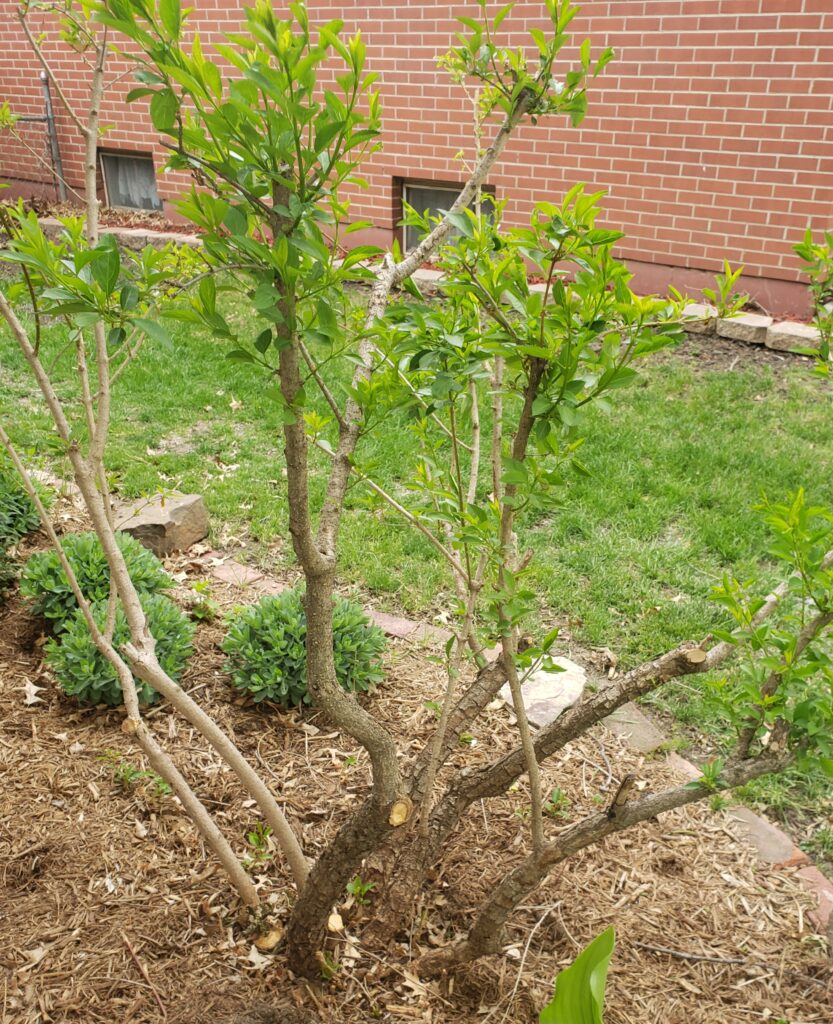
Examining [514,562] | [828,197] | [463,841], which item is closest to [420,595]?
[463,841]

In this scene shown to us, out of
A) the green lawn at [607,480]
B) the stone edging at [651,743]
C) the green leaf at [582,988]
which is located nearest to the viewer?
the green leaf at [582,988]

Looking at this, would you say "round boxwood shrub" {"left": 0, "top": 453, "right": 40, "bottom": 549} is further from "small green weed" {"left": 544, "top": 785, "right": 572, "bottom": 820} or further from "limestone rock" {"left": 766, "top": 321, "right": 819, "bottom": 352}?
"limestone rock" {"left": 766, "top": 321, "right": 819, "bottom": 352}

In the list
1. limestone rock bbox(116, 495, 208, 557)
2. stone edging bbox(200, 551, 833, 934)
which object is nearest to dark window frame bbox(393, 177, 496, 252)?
limestone rock bbox(116, 495, 208, 557)

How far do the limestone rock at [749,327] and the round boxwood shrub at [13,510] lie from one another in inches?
185

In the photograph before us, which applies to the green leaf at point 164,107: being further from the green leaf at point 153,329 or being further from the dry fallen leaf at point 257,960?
the dry fallen leaf at point 257,960

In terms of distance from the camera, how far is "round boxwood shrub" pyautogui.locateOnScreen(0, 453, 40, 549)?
3.91m

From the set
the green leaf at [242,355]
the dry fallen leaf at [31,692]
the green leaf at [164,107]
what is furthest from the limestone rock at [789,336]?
the green leaf at [164,107]

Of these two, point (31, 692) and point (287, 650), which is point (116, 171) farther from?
point (287, 650)

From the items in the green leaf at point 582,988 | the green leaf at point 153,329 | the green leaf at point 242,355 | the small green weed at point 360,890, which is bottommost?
the small green weed at point 360,890

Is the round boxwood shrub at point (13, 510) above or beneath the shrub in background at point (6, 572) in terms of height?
above

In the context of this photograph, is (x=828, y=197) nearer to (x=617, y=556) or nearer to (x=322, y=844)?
(x=617, y=556)

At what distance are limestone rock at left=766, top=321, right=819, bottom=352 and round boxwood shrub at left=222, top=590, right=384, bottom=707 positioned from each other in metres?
4.20

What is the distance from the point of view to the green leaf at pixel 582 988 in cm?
117

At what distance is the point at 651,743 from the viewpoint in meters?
3.24
